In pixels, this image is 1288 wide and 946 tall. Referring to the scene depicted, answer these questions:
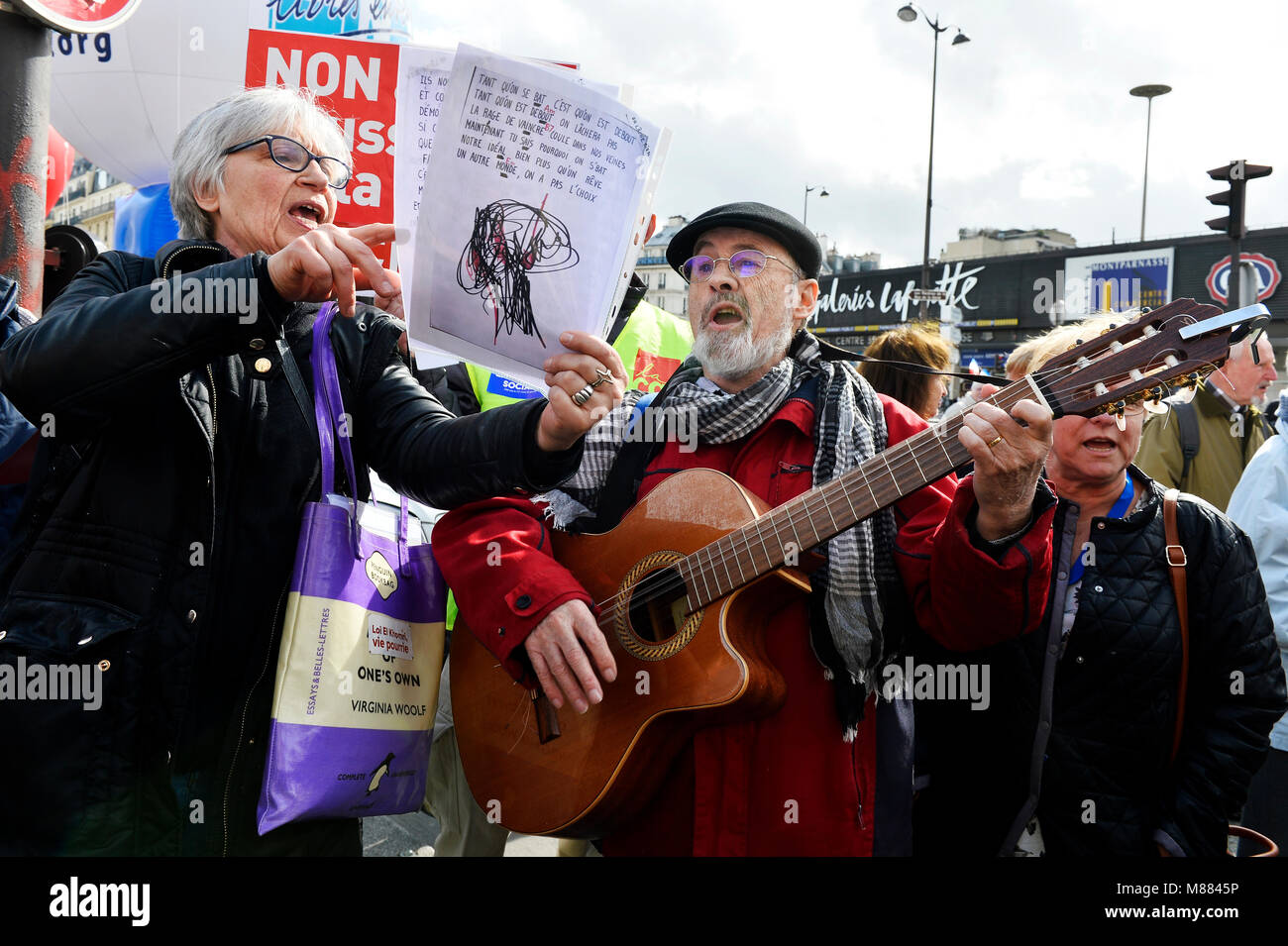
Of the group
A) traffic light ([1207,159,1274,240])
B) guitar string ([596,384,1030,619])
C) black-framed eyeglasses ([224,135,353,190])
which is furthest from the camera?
traffic light ([1207,159,1274,240])

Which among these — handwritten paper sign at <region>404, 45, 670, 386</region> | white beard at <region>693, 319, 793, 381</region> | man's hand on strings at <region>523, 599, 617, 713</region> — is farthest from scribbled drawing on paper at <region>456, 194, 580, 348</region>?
white beard at <region>693, 319, 793, 381</region>

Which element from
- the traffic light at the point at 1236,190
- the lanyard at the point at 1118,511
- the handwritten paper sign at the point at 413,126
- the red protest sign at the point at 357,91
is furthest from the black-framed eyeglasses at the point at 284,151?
the traffic light at the point at 1236,190

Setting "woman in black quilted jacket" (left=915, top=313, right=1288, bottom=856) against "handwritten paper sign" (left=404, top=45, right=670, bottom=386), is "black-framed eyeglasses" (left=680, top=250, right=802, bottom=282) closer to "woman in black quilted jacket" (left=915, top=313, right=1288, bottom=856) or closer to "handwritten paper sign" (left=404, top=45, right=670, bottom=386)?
"woman in black quilted jacket" (left=915, top=313, right=1288, bottom=856)

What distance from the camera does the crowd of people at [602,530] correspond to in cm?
151

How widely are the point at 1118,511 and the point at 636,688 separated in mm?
1348

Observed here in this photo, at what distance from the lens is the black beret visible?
8.60 ft

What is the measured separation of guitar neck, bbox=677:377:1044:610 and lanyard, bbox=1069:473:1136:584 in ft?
2.03

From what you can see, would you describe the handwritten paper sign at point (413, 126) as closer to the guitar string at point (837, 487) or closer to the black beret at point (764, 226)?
the guitar string at point (837, 487)

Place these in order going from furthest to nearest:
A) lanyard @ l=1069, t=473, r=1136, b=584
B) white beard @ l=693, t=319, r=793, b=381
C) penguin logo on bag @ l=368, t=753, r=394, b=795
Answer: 1. white beard @ l=693, t=319, r=793, b=381
2. lanyard @ l=1069, t=473, r=1136, b=584
3. penguin logo on bag @ l=368, t=753, r=394, b=795

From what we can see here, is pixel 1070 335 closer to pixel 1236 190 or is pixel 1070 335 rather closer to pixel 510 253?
pixel 510 253

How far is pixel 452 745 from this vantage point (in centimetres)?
337

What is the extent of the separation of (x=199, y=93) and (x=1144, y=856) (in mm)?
4231

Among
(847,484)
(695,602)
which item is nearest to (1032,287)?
(847,484)

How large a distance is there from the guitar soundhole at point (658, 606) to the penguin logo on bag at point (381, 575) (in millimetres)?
621
